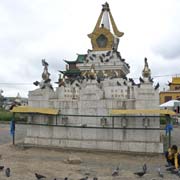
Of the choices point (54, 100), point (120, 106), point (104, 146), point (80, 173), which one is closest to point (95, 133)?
point (104, 146)

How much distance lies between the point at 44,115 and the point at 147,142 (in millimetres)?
5477

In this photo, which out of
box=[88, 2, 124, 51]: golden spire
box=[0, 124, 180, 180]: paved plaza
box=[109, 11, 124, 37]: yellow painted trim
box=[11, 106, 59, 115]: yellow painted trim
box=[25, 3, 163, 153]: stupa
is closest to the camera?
box=[0, 124, 180, 180]: paved plaza

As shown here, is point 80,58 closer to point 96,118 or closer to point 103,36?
point 103,36

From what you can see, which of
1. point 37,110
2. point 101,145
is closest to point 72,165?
point 101,145

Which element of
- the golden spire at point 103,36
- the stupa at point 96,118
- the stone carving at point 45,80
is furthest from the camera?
the golden spire at point 103,36

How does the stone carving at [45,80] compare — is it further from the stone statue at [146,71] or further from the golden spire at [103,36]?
the golden spire at [103,36]

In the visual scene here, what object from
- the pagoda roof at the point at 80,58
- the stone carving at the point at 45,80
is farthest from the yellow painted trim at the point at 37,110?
the pagoda roof at the point at 80,58

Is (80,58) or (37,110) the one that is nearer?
(37,110)

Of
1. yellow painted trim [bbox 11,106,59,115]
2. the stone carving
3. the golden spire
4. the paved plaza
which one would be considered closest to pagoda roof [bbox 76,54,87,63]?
the golden spire

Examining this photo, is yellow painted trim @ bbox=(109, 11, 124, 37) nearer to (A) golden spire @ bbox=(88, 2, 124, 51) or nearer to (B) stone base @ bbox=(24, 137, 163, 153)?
(A) golden spire @ bbox=(88, 2, 124, 51)

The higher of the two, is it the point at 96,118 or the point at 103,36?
the point at 103,36

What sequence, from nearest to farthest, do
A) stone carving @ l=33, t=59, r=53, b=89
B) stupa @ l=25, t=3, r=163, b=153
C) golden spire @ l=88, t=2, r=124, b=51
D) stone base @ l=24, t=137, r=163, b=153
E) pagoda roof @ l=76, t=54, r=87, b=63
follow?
1. stone base @ l=24, t=137, r=163, b=153
2. stupa @ l=25, t=3, r=163, b=153
3. stone carving @ l=33, t=59, r=53, b=89
4. golden spire @ l=88, t=2, r=124, b=51
5. pagoda roof @ l=76, t=54, r=87, b=63

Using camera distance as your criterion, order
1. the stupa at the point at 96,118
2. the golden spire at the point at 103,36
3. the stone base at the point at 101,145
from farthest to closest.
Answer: the golden spire at the point at 103,36 < the stupa at the point at 96,118 < the stone base at the point at 101,145

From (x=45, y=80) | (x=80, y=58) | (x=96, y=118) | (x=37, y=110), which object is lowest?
(x=96, y=118)
